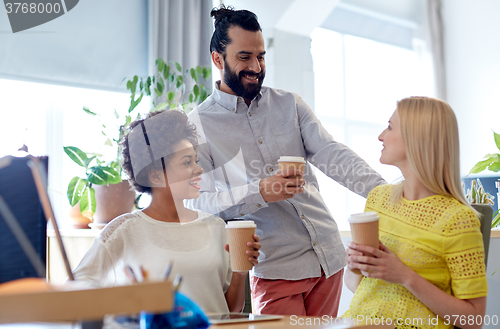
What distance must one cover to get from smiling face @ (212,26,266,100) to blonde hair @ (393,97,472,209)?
2.42ft

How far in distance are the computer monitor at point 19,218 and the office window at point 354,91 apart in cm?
398

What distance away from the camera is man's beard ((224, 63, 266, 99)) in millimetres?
1795

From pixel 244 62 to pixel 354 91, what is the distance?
3.36 metres

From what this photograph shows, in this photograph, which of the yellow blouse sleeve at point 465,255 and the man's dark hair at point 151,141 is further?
→ the man's dark hair at point 151,141

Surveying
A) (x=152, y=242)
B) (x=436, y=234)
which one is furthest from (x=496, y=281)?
(x=152, y=242)

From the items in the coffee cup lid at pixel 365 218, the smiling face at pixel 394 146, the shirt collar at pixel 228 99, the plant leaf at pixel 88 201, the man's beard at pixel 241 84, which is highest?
the man's beard at pixel 241 84

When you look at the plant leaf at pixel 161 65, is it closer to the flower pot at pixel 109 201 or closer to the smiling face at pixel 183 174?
the flower pot at pixel 109 201

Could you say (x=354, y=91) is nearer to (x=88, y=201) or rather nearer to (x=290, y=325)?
(x=88, y=201)

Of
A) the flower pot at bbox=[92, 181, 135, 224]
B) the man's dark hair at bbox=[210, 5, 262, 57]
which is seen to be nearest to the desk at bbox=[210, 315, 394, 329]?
the man's dark hair at bbox=[210, 5, 262, 57]

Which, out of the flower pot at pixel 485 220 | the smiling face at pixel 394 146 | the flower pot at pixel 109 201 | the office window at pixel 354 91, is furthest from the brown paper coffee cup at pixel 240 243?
the office window at pixel 354 91

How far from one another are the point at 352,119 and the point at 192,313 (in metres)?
4.41

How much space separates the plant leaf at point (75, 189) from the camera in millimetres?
2572

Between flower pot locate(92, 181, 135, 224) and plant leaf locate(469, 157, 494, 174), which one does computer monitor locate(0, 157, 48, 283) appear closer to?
flower pot locate(92, 181, 135, 224)

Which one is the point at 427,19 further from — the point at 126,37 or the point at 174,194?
the point at 174,194
